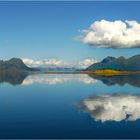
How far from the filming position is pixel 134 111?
1348 inches

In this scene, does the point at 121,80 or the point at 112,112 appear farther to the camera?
the point at 121,80

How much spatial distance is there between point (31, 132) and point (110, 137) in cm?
671

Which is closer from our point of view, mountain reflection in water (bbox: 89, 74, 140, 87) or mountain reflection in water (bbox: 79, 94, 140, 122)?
mountain reflection in water (bbox: 79, 94, 140, 122)

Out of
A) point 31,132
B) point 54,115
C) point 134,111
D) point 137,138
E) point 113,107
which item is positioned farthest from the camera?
point 113,107

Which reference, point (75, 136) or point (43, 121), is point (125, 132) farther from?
point (43, 121)

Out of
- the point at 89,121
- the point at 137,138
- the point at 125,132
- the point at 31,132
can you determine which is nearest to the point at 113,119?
the point at 89,121

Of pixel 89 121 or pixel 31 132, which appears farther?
pixel 89 121

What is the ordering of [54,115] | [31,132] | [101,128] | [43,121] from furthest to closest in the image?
[54,115] → [43,121] → [101,128] → [31,132]

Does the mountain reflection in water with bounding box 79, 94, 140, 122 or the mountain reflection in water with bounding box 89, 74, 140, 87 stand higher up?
the mountain reflection in water with bounding box 89, 74, 140, 87

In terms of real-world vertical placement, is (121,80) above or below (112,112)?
above

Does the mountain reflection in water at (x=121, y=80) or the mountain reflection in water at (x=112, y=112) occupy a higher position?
the mountain reflection in water at (x=121, y=80)

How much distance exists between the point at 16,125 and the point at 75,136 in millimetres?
6400

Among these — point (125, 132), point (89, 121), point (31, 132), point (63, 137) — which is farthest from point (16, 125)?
point (125, 132)

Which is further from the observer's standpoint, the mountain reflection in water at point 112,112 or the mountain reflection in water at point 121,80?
the mountain reflection in water at point 121,80
